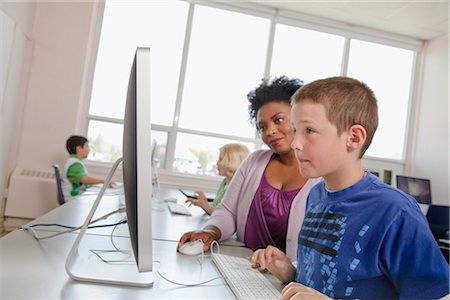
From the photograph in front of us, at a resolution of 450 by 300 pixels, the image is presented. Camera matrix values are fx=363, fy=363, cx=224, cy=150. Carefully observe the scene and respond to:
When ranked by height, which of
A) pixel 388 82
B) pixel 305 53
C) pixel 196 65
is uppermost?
pixel 305 53

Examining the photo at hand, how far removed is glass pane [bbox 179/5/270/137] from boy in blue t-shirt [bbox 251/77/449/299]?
13.1ft

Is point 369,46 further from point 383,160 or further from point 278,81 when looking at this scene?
point 278,81

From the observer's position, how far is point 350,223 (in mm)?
796

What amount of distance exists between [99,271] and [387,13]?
5.00 metres

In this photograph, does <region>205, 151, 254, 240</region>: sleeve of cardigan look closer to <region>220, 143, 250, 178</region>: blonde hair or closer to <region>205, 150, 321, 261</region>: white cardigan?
<region>205, 150, 321, 261</region>: white cardigan

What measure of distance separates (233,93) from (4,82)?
8.85ft

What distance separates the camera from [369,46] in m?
5.42

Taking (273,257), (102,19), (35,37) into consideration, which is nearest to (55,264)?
(273,257)

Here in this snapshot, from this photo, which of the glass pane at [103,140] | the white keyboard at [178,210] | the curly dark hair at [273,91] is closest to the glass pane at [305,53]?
the glass pane at [103,140]

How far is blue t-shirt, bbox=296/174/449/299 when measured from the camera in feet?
2.21

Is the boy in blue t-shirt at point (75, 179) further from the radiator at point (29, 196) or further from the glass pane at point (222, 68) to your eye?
the glass pane at point (222, 68)

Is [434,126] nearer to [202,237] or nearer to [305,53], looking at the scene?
[305,53]

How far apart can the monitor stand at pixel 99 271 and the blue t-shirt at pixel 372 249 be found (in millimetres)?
394

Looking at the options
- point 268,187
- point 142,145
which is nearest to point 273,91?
point 268,187
